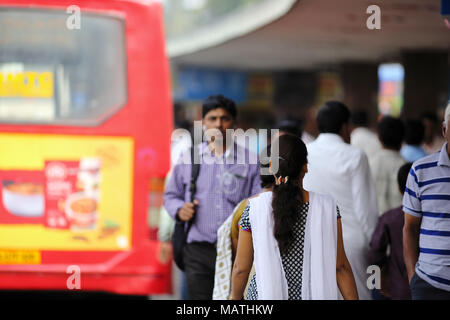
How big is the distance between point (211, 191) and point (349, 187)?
2.96 ft

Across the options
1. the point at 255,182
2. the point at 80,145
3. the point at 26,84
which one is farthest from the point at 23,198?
the point at 255,182

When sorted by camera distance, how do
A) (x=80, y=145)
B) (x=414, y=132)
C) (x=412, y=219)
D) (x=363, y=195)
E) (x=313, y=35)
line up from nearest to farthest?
(x=412, y=219), (x=363, y=195), (x=80, y=145), (x=414, y=132), (x=313, y=35)

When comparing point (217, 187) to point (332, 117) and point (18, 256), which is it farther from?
point (18, 256)

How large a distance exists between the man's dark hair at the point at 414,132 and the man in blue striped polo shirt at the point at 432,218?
11.1 feet

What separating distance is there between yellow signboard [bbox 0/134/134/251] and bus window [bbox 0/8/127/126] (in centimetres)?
21

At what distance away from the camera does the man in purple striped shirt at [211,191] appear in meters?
5.60

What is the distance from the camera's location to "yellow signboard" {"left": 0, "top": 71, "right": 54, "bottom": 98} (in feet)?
22.3

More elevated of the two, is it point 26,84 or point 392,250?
point 26,84

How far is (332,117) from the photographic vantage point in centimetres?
575

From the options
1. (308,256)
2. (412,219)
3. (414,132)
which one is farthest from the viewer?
(414,132)

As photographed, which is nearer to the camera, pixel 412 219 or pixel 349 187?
pixel 412 219

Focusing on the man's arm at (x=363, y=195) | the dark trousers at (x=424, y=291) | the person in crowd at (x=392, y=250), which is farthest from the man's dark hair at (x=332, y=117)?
the dark trousers at (x=424, y=291)

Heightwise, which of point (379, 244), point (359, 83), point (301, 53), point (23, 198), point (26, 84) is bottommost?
point (379, 244)

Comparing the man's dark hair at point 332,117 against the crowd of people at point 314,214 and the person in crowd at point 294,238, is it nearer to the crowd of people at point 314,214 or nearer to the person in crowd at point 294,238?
the crowd of people at point 314,214
